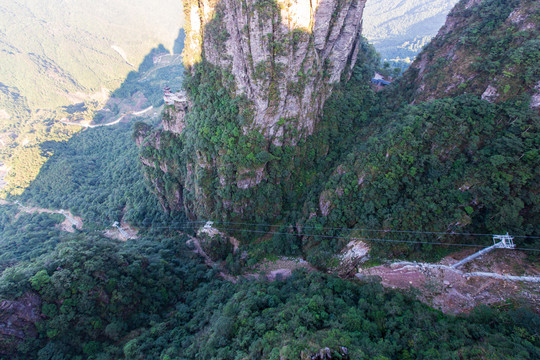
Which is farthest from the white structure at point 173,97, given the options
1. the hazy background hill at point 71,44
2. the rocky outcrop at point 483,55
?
the hazy background hill at point 71,44

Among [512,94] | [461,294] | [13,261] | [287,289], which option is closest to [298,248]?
[287,289]

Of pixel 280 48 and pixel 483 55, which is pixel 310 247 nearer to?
pixel 280 48

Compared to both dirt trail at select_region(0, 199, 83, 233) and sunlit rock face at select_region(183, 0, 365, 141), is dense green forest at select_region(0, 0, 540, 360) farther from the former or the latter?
dirt trail at select_region(0, 199, 83, 233)

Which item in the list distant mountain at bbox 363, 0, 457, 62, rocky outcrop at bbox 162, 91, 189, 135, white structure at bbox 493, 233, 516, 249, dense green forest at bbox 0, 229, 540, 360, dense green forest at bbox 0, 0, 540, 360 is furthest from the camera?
distant mountain at bbox 363, 0, 457, 62

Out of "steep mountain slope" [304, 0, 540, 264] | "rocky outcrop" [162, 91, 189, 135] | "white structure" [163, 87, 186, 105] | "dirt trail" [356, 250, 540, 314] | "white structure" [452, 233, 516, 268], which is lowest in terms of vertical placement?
"dirt trail" [356, 250, 540, 314]

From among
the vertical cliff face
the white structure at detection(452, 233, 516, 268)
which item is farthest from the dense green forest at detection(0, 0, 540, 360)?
the white structure at detection(452, 233, 516, 268)

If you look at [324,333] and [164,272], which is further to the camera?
[164,272]

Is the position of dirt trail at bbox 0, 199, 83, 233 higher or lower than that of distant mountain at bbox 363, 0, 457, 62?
lower

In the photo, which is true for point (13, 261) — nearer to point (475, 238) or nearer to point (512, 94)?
point (475, 238)
